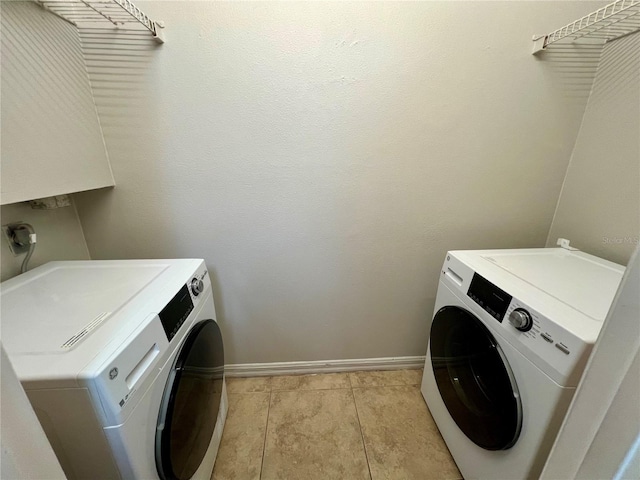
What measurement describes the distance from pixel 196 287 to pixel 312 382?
1.00 metres

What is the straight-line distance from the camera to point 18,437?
322 millimetres

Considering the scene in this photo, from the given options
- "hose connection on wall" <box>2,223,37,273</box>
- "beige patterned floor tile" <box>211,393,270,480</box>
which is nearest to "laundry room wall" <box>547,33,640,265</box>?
"beige patterned floor tile" <box>211,393,270,480</box>

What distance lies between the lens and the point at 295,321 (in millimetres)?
1483

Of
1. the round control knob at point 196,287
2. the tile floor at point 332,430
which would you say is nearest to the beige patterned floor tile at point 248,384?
the tile floor at point 332,430

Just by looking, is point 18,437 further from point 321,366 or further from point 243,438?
point 321,366

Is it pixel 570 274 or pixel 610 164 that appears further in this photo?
pixel 610 164

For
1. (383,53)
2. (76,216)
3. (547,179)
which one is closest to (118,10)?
(76,216)

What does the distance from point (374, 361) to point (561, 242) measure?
1155 millimetres

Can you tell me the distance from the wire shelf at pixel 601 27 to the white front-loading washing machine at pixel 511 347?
Result: 0.87 metres

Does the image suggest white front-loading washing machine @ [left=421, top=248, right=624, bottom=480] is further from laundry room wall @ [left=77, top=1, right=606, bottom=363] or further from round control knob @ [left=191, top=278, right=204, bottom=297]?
round control knob @ [left=191, top=278, right=204, bottom=297]

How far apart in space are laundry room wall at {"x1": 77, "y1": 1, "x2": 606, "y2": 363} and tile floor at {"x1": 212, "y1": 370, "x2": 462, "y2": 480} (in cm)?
39

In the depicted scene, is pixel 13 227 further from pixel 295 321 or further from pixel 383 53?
pixel 383 53

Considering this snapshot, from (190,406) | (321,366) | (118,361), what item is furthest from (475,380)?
(118,361)

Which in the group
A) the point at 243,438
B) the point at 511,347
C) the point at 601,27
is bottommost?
the point at 243,438
